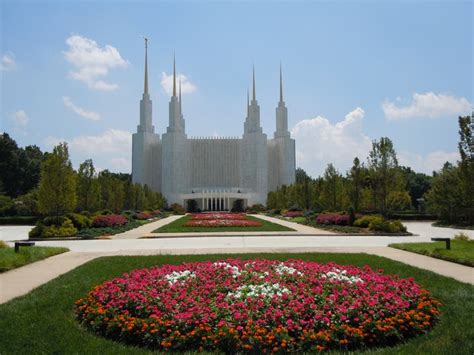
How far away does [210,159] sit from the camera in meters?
84.1

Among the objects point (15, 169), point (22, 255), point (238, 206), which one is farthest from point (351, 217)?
point (15, 169)

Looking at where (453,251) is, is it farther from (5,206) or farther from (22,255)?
(5,206)

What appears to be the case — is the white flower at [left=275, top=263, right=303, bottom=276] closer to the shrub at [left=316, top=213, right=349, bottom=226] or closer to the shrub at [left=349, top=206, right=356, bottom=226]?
the shrub at [left=349, top=206, right=356, bottom=226]

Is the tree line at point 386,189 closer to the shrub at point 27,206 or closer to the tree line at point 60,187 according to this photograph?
the tree line at point 60,187

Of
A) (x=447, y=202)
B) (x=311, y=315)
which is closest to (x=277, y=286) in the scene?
(x=311, y=315)

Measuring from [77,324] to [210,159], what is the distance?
78527 millimetres

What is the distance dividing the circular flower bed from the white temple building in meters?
68.5

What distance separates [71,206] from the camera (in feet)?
74.3

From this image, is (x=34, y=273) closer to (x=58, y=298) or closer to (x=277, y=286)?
(x=58, y=298)

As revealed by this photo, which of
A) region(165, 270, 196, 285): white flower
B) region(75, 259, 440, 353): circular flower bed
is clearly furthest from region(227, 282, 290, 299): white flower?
region(165, 270, 196, 285): white flower

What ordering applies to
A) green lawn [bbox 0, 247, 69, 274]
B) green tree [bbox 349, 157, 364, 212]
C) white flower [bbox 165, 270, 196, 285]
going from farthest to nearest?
green tree [bbox 349, 157, 364, 212] → green lawn [bbox 0, 247, 69, 274] → white flower [bbox 165, 270, 196, 285]

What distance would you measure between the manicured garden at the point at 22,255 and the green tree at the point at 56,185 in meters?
8.69

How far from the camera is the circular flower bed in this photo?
4816mm

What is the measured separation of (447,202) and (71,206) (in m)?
25.0
